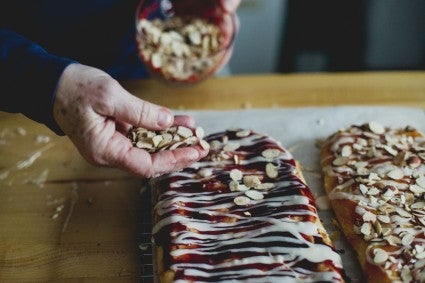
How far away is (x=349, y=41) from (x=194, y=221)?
2.07m

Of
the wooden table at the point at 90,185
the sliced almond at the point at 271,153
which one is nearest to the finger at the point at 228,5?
the wooden table at the point at 90,185

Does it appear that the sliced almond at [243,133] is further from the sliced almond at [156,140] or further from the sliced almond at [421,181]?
the sliced almond at [421,181]

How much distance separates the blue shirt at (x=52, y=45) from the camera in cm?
151

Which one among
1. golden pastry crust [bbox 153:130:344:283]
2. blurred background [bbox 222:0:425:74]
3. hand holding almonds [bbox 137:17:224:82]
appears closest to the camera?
golden pastry crust [bbox 153:130:344:283]

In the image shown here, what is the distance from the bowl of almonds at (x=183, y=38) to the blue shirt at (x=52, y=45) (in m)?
0.16

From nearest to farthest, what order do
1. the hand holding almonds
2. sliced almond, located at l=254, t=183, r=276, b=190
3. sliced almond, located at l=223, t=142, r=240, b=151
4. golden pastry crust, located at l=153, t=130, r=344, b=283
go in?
golden pastry crust, located at l=153, t=130, r=344, b=283 → sliced almond, located at l=254, t=183, r=276, b=190 → sliced almond, located at l=223, t=142, r=240, b=151 → the hand holding almonds

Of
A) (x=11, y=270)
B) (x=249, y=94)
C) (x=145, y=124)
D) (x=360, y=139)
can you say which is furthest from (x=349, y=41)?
(x=11, y=270)

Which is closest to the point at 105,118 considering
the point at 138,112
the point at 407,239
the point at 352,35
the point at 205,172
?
the point at 138,112

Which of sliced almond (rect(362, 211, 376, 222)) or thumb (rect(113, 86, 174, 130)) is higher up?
thumb (rect(113, 86, 174, 130))

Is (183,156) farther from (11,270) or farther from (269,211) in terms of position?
(11,270)

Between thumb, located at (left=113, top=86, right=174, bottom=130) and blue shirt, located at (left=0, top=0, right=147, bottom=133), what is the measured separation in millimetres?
189

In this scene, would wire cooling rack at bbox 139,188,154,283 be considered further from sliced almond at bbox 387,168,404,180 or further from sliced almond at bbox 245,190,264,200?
sliced almond at bbox 387,168,404,180

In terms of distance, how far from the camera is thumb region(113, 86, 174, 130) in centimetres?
143

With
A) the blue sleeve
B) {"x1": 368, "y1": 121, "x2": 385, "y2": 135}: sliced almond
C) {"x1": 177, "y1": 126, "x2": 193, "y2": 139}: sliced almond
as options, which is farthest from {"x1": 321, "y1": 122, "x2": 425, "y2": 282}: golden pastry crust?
the blue sleeve
